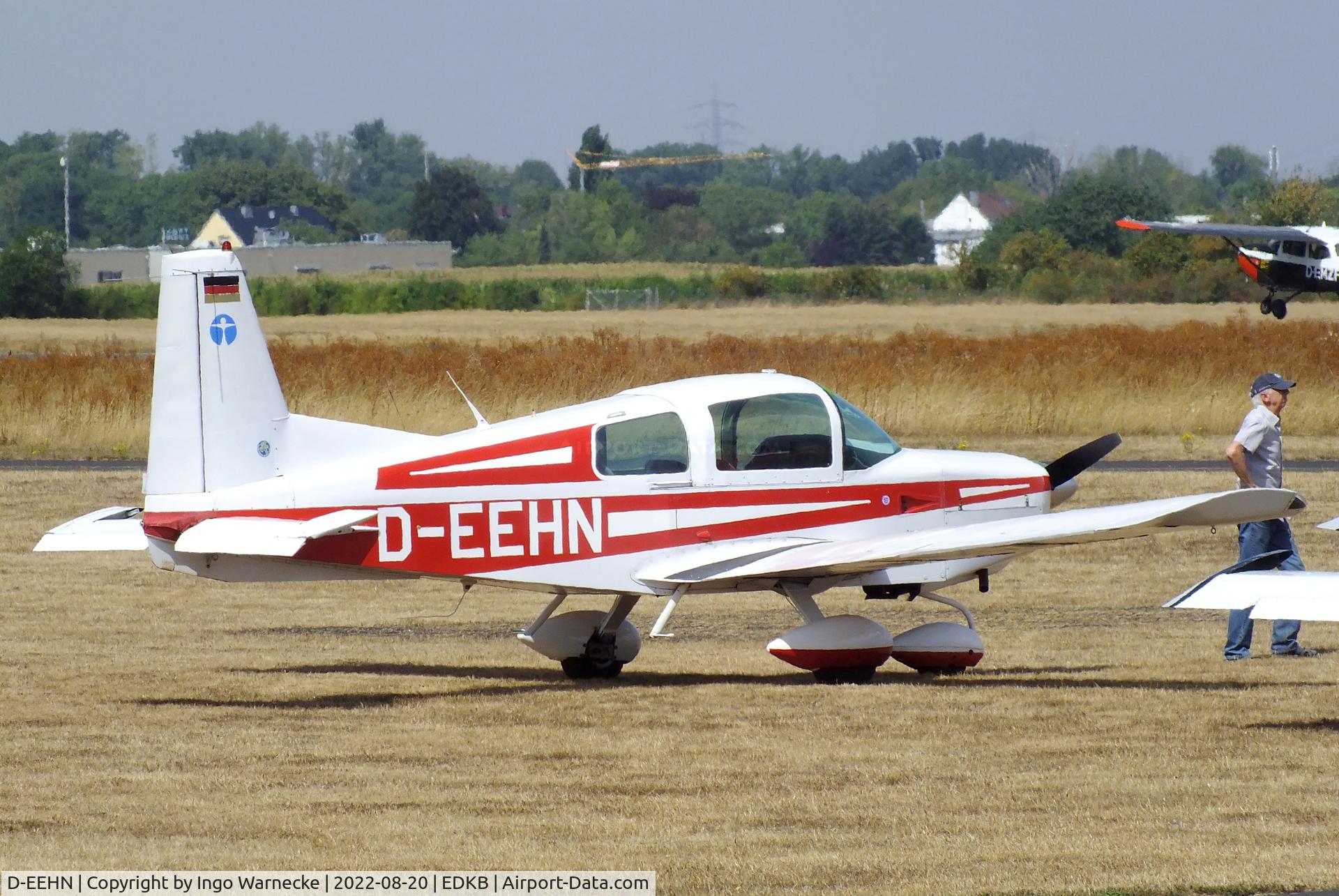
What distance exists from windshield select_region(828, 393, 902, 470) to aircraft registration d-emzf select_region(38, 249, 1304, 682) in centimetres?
1

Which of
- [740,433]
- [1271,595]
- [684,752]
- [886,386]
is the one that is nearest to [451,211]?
[886,386]

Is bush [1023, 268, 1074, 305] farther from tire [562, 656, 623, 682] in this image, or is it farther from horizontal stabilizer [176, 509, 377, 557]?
horizontal stabilizer [176, 509, 377, 557]

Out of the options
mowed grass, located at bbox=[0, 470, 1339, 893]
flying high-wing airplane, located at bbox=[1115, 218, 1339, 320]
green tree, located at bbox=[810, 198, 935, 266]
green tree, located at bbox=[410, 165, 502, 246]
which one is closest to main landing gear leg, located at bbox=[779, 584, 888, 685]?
mowed grass, located at bbox=[0, 470, 1339, 893]

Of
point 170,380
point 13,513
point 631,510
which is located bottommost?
point 13,513

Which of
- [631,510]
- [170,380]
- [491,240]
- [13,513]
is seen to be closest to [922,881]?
[631,510]

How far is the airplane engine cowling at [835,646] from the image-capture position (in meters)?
9.67

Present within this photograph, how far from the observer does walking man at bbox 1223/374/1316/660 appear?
1034cm

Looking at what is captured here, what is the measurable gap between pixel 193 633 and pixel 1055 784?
7.08 meters

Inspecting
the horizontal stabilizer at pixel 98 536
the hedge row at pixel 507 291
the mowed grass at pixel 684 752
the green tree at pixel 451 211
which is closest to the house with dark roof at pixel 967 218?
the green tree at pixel 451 211

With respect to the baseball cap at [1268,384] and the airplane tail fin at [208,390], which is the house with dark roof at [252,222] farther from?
the baseball cap at [1268,384]

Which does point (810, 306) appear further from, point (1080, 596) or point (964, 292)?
point (1080, 596)

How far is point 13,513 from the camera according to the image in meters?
18.5

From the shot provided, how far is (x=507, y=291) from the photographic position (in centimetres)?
8562

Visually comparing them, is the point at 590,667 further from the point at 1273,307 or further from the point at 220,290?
the point at 1273,307
